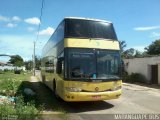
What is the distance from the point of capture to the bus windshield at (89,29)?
14.0 m

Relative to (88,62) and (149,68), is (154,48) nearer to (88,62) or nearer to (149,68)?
(149,68)

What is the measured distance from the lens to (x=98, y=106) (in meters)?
14.5

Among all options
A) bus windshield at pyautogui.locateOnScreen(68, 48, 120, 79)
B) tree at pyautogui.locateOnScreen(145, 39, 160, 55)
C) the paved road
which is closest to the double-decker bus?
bus windshield at pyautogui.locateOnScreen(68, 48, 120, 79)

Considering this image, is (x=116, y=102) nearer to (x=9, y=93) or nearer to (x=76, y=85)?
(x=76, y=85)

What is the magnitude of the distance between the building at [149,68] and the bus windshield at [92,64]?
17.0m

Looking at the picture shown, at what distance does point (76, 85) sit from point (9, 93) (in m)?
5.73

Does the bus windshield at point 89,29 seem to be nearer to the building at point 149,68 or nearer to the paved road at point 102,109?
the paved road at point 102,109

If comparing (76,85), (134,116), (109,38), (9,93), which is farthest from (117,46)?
(9,93)

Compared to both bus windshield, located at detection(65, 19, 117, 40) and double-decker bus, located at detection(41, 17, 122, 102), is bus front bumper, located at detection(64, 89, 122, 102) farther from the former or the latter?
bus windshield, located at detection(65, 19, 117, 40)

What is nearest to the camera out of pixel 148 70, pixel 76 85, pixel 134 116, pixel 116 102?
pixel 134 116

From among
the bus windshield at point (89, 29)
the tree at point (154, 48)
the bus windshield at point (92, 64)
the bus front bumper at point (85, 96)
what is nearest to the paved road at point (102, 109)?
the bus front bumper at point (85, 96)

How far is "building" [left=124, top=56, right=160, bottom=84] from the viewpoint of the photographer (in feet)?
101

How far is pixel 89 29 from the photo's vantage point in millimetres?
14305

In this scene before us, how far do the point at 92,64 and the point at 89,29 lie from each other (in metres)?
1.70
